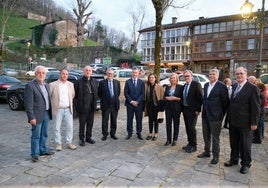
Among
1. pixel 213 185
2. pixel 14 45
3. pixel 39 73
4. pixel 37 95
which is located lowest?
pixel 213 185

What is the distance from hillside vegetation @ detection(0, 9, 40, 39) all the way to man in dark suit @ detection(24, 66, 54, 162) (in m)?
69.5

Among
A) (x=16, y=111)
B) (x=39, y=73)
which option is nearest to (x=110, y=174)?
(x=39, y=73)

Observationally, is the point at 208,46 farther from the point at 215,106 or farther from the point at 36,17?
the point at 36,17

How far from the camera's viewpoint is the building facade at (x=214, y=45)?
1439 inches

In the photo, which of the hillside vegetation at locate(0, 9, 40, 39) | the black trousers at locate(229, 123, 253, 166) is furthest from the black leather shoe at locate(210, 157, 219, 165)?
the hillside vegetation at locate(0, 9, 40, 39)

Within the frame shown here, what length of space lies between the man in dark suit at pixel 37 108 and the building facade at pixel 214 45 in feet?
106

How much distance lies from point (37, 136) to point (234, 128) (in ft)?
12.2

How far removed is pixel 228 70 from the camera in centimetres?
3819

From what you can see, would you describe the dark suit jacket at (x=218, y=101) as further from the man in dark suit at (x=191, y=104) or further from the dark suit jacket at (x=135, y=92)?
the dark suit jacket at (x=135, y=92)

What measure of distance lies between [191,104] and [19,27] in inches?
3038

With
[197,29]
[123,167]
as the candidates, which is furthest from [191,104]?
[197,29]

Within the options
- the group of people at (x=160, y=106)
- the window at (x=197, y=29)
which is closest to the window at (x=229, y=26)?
the window at (x=197, y=29)

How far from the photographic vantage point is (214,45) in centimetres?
4038

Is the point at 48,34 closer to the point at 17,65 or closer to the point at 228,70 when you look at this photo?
the point at 17,65
